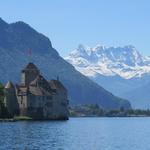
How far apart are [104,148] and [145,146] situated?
10.4 m

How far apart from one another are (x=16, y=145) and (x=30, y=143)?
5.66 m

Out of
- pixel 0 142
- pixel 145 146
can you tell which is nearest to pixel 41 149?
pixel 0 142

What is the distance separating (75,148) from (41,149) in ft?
18.5

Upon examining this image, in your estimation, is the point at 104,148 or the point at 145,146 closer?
the point at 104,148

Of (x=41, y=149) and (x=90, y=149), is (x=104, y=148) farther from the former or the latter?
(x=41, y=149)

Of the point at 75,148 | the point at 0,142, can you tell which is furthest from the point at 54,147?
the point at 0,142

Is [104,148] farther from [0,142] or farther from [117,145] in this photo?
[0,142]

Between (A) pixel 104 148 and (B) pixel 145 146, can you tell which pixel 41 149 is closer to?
(A) pixel 104 148

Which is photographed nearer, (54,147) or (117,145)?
(54,147)

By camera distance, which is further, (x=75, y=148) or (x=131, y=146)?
(x=131, y=146)

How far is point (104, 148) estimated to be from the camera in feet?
311

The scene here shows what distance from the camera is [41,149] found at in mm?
90188

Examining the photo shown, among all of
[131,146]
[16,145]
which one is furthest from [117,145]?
[16,145]

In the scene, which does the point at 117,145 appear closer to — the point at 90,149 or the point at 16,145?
the point at 90,149
